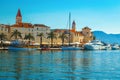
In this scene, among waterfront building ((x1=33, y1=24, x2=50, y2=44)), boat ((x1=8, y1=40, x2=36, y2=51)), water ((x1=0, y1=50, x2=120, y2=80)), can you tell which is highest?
waterfront building ((x1=33, y1=24, x2=50, y2=44))

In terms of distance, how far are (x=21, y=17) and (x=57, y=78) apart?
526ft

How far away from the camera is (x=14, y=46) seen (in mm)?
151750

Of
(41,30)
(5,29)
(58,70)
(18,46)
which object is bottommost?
(58,70)

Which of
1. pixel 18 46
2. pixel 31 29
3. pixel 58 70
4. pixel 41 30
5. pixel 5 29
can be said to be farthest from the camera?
pixel 41 30

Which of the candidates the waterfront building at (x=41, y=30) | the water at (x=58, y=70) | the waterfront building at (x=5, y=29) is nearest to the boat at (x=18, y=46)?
the waterfront building at (x=5, y=29)

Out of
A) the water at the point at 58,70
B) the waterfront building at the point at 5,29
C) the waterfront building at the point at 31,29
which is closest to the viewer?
the water at the point at 58,70

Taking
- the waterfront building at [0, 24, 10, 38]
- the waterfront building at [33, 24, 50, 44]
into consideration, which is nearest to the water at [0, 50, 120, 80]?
the waterfront building at [0, 24, 10, 38]

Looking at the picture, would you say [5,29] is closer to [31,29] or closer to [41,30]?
[31,29]

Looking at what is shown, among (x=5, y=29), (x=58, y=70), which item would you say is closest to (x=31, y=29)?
(x=5, y=29)

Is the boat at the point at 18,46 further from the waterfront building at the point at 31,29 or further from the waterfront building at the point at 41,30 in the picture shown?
the waterfront building at the point at 41,30

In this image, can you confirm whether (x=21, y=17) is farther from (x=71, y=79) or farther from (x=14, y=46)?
(x=71, y=79)

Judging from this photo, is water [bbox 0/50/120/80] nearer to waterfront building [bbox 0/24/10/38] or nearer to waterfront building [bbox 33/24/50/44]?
waterfront building [bbox 0/24/10/38]

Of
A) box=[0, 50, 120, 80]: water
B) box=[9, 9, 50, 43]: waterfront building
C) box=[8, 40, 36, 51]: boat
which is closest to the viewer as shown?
box=[0, 50, 120, 80]: water

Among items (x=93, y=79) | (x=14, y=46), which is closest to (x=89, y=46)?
(x=14, y=46)
